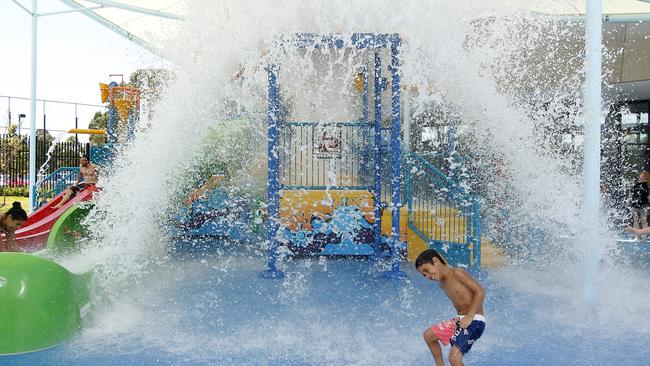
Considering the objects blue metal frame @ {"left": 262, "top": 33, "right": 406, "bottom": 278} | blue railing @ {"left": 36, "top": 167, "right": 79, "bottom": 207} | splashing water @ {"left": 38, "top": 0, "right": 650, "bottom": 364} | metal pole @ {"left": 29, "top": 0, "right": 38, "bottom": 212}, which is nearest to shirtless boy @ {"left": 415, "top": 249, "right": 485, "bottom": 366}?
splashing water @ {"left": 38, "top": 0, "right": 650, "bottom": 364}

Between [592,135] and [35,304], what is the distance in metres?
5.46

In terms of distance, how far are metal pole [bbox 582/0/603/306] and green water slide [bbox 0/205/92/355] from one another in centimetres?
500

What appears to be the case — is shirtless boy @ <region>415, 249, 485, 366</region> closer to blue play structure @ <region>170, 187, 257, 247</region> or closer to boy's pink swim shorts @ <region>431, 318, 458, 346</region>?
boy's pink swim shorts @ <region>431, 318, 458, 346</region>

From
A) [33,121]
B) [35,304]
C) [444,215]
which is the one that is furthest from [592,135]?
[33,121]

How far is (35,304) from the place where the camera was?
15.1 ft

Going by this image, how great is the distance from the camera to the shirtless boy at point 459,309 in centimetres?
354

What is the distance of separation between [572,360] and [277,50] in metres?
4.68

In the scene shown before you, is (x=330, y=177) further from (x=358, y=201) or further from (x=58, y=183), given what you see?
(x=58, y=183)

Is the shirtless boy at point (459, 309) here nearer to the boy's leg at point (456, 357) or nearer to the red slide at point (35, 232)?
the boy's leg at point (456, 357)

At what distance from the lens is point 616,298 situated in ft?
21.0

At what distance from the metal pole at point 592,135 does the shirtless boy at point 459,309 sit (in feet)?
9.71

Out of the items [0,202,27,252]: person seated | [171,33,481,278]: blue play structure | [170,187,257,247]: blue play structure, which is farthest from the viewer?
[170,187,257,247]: blue play structure

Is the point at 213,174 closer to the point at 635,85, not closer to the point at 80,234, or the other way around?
the point at 80,234

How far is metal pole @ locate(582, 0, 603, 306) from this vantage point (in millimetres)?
5996
